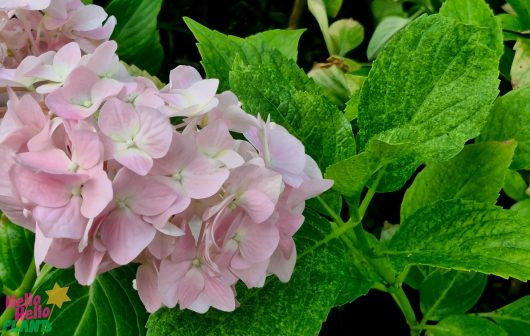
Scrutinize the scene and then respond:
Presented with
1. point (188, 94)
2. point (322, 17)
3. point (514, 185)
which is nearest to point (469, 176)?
point (514, 185)

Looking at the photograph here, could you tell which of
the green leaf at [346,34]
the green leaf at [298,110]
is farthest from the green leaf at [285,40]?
the green leaf at [298,110]

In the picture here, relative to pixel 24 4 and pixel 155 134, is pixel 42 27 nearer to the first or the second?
pixel 24 4

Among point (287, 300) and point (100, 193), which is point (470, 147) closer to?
point (287, 300)

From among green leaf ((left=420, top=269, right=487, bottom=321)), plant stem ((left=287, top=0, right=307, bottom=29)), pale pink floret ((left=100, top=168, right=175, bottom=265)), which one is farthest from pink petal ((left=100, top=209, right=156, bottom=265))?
plant stem ((left=287, top=0, right=307, bottom=29))

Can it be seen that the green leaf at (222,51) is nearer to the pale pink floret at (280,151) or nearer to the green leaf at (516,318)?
the pale pink floret at (280,151)

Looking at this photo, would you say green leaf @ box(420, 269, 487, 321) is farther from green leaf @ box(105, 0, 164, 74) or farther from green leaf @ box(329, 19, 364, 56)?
green leaf @ box(105, 0, 164, 74)
